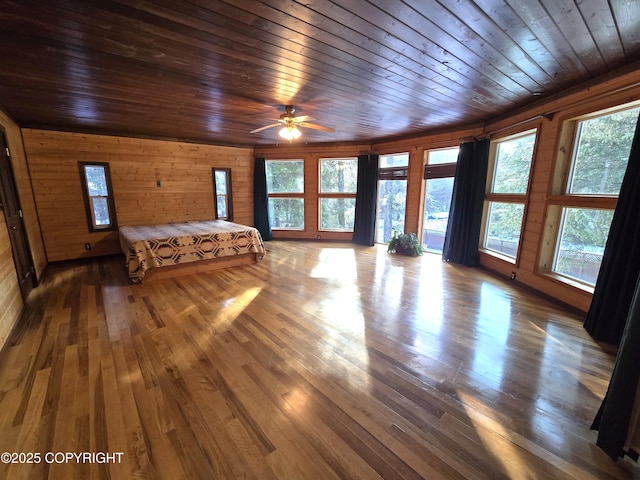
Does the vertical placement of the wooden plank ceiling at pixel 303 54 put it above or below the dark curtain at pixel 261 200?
above

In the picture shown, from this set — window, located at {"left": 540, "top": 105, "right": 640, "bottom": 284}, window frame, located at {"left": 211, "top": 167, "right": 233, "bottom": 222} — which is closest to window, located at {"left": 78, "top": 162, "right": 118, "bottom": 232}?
window frame, located at {"left": 211, "top": 167, "right": 233, "bottom": 222}

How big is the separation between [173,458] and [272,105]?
3617 mm

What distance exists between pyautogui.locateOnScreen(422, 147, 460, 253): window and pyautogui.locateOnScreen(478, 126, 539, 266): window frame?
637 mm

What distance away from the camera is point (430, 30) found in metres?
1.88

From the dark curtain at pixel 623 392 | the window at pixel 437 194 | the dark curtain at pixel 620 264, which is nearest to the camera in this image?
the dark curtain at pixel 623 392

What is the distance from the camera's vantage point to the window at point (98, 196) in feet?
16.4

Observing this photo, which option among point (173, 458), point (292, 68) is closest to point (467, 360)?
point (173, 458)

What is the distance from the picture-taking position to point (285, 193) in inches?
281

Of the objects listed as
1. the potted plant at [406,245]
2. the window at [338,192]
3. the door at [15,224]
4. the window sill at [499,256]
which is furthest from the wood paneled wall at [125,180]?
the window sill at [499,256]

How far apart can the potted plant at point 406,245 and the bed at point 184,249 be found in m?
2.84

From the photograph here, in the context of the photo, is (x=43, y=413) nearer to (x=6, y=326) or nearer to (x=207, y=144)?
(x=6, y=326)

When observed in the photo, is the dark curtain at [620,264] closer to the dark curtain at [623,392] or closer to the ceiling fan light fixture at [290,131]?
the dark curtain at [623,392]

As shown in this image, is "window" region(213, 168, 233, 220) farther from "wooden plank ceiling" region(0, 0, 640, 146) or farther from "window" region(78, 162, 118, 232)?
"wooden plank ceiling" region(0, 0, 640, 146)

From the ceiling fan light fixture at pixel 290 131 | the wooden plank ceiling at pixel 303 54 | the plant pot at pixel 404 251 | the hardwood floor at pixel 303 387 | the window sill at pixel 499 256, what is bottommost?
the hardwood floor at pixel 303 387
